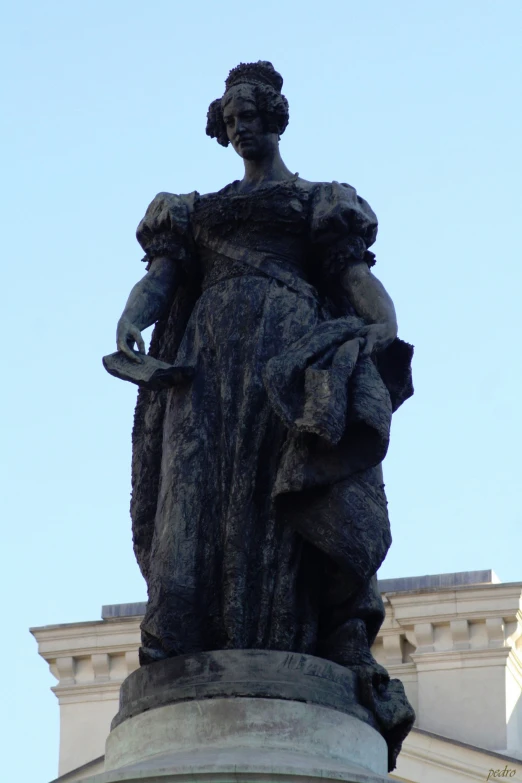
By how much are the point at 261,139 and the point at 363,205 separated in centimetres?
65

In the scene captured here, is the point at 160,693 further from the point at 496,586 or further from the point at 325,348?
the point at 496,586

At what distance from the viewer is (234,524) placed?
12281 millimetres

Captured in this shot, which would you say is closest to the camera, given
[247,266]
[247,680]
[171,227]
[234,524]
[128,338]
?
[247,680]

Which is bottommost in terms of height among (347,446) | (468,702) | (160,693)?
(160,693)

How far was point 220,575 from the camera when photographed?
1229cm

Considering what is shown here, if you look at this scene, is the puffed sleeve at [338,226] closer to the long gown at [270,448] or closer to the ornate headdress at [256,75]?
the long gown at [270,448]

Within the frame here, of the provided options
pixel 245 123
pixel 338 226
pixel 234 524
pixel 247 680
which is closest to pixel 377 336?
pixel 338 226

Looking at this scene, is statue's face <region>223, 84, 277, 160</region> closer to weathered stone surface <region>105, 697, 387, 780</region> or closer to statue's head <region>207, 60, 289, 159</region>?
statue's head <region>207, 60, 289, 159</region>

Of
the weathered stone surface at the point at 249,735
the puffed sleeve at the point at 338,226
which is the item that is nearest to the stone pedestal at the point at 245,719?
the weathered stone surface at the point at 249,735

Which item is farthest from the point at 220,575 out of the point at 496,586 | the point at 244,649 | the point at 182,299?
the point at 496,586

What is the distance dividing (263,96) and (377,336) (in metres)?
1.52

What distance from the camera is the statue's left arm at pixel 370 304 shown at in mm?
12641

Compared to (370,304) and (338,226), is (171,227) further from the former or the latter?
(370,304)

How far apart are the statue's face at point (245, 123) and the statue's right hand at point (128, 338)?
45.8 inches
